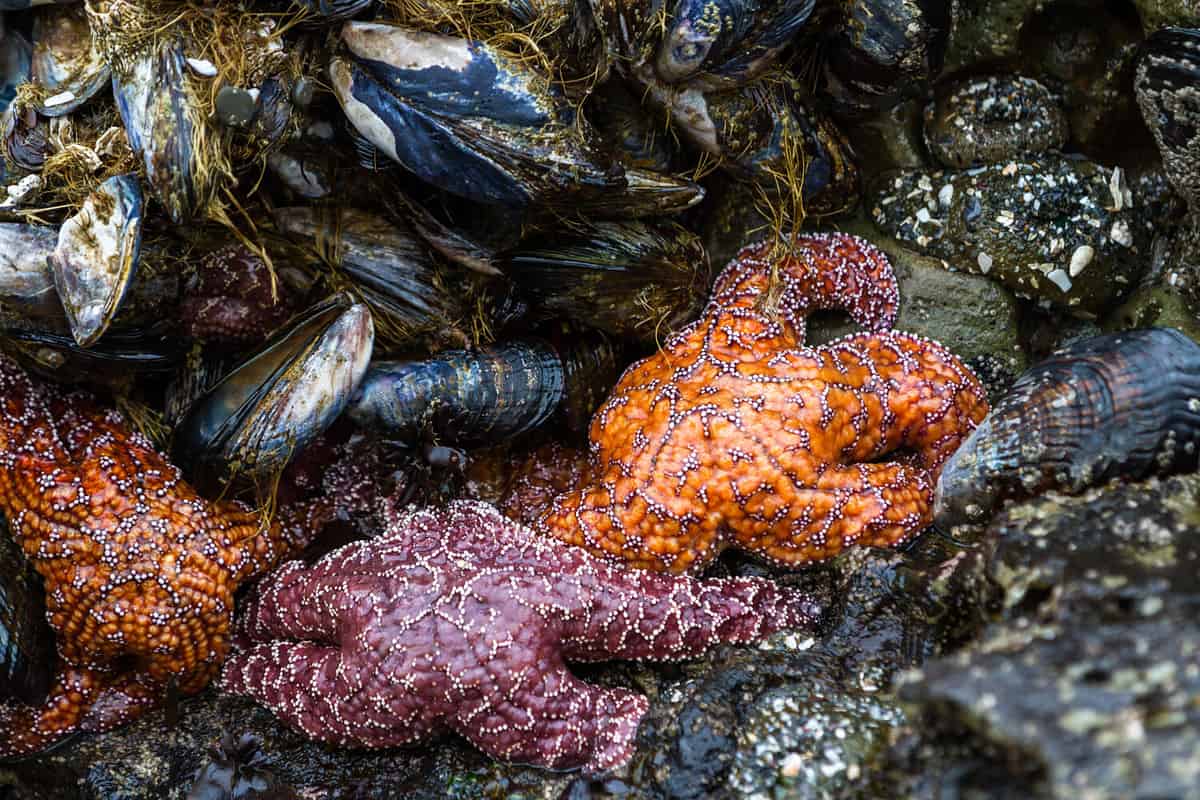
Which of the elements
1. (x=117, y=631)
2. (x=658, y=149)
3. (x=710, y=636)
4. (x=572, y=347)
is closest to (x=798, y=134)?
(x=658, y=149)

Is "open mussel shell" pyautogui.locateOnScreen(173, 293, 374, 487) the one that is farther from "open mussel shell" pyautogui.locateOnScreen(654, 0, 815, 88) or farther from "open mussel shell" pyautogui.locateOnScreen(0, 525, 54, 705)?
"open mussel shell" pyautogui.locateOnScreen(654, 0, 815, 88)

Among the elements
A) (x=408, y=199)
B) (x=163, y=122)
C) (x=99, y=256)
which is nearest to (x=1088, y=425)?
(x=408, y=199)

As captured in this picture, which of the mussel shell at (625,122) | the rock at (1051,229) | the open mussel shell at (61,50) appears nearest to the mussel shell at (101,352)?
the open mussel shell at (61,50)

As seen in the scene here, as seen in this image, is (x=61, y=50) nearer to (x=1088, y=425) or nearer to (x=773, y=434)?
(x=773, y=434)

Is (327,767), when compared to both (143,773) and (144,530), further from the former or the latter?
(144,530)

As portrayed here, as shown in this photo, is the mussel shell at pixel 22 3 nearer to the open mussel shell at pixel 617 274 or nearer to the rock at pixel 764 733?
the open mussel shell at pixel 617 274

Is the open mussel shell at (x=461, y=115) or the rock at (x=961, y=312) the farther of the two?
the rock at (x=961, y=312)
